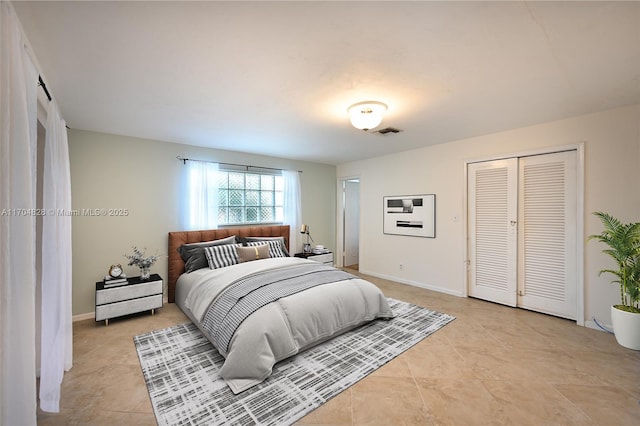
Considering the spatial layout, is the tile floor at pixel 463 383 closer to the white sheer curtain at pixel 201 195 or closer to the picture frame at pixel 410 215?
the white sheer curtain at pixel 201 195

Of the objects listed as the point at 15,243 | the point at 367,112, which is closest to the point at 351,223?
the point at 367,112

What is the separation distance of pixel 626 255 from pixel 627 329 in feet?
2.27

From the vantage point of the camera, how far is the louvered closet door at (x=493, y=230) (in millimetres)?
3574

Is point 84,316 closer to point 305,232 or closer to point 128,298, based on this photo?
point 128,298

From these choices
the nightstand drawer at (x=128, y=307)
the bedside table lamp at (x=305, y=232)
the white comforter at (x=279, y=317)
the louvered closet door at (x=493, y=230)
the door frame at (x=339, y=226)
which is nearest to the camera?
the white comforter at (x=279, y=317)

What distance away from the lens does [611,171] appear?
2.83m

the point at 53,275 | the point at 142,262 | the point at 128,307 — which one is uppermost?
the point at 53,275

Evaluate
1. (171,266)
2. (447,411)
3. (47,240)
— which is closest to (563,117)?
(447,411)

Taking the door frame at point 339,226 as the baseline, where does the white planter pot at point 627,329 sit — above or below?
below

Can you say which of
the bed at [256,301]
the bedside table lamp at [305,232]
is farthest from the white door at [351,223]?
the bed at [256,301]

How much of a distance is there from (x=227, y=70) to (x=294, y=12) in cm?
79

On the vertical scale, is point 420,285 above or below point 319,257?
below

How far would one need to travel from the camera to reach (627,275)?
2.53 m

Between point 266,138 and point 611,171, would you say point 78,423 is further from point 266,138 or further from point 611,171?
point 611,171
